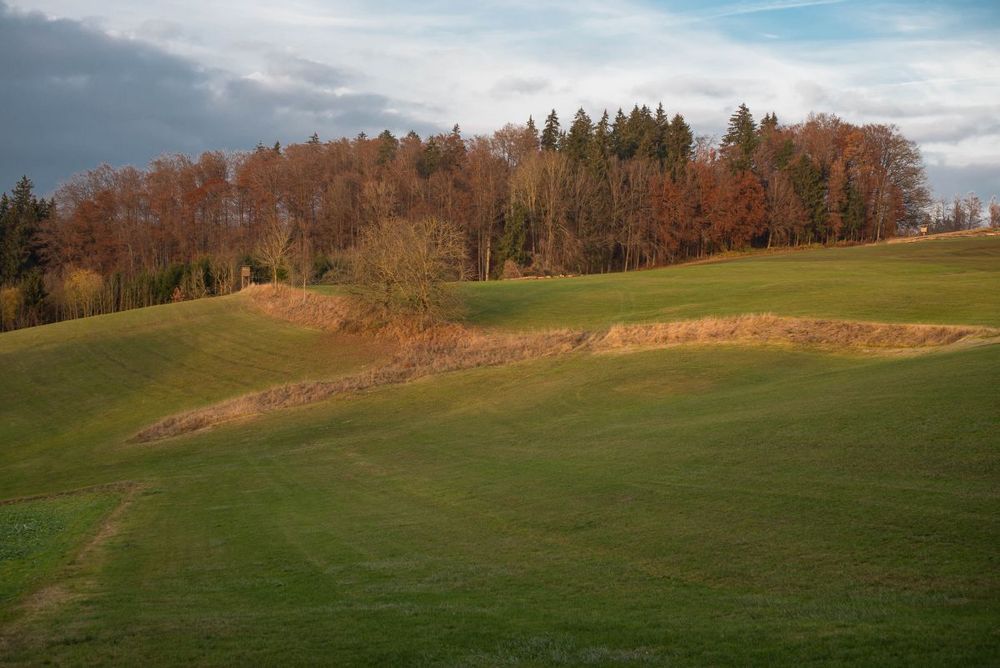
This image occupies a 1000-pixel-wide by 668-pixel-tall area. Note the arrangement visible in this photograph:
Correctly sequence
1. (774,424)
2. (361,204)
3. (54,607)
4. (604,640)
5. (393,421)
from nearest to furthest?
(604,640)
(54,607)
(774,424)
(393,421)
(361,204)

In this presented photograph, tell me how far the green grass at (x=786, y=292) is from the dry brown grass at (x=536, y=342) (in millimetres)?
3653

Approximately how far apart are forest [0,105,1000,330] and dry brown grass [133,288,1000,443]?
50.8m

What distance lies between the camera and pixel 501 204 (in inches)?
4542

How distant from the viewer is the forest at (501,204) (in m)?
108

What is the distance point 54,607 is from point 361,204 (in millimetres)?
102397

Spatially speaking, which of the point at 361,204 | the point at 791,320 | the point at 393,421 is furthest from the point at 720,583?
the point at 361,204

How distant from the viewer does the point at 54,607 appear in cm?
1280

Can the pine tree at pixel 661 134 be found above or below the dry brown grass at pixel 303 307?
above

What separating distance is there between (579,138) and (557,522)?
395 feet

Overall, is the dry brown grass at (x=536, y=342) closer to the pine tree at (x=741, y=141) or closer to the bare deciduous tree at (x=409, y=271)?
the bare deciduous tree at (x=409, y=271)

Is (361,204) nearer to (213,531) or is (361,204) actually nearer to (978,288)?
(978,288)

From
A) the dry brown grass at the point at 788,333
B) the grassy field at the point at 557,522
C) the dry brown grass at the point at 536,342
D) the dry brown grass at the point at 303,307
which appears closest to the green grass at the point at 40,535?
the grassy field at the point at 557,522

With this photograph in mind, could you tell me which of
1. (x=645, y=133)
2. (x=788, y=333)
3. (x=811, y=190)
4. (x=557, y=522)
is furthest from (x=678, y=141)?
(x=557, y=522)

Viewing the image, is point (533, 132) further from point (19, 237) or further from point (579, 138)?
point (19, 237)
